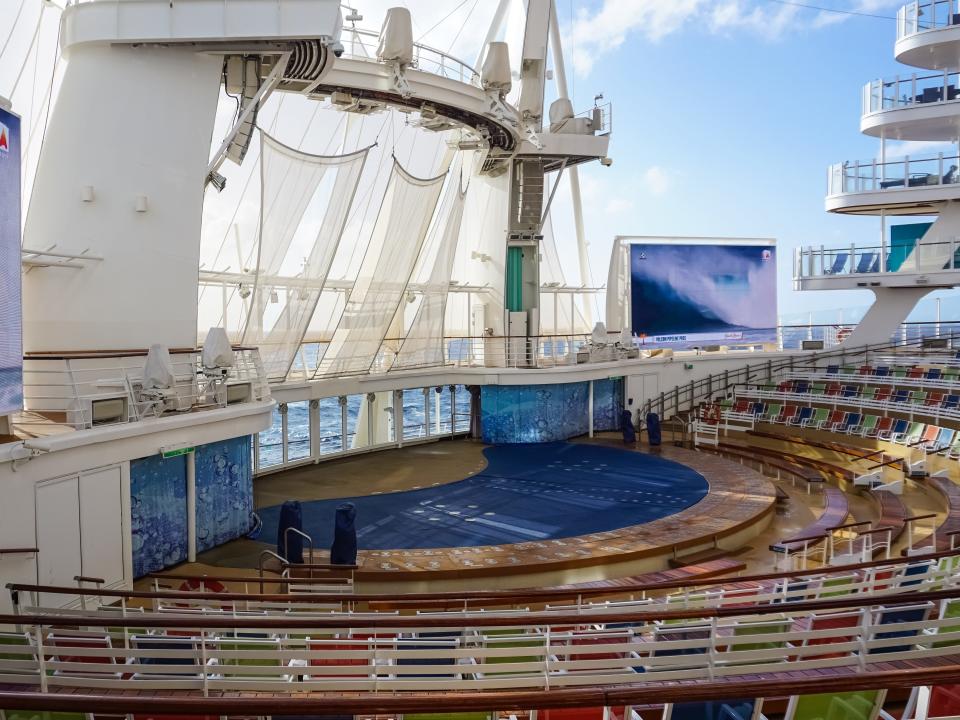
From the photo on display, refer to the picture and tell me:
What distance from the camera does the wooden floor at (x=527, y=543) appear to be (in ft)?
34.8

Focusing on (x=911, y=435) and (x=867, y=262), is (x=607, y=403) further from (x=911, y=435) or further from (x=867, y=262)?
(x=867, y=262)

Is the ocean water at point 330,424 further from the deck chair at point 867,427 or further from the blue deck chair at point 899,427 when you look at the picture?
the blue deck chair at point 899,427

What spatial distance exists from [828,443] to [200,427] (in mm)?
13803

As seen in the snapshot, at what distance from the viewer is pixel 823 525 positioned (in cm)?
1242

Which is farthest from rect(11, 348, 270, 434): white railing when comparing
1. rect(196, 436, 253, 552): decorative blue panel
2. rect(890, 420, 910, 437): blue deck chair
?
rect(890, 420, 910, 437): blue deck chair

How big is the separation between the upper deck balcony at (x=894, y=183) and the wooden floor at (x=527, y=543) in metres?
9.09

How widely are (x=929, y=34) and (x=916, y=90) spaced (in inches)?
54.0

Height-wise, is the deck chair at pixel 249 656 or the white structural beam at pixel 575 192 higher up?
the white structural beam at pixel 575 192

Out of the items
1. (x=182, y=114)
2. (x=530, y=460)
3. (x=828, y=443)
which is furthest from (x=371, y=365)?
(x=828, y=443)

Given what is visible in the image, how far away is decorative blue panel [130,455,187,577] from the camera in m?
9.79

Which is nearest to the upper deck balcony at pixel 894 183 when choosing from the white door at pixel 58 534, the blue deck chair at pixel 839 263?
the blue deck chair at pixel 839 263

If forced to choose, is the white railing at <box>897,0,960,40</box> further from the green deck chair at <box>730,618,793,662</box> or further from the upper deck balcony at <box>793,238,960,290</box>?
the green deck chair at <box>730,618,793,662</box>

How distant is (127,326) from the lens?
11.3 meters

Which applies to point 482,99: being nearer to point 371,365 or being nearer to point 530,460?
point 371,365
